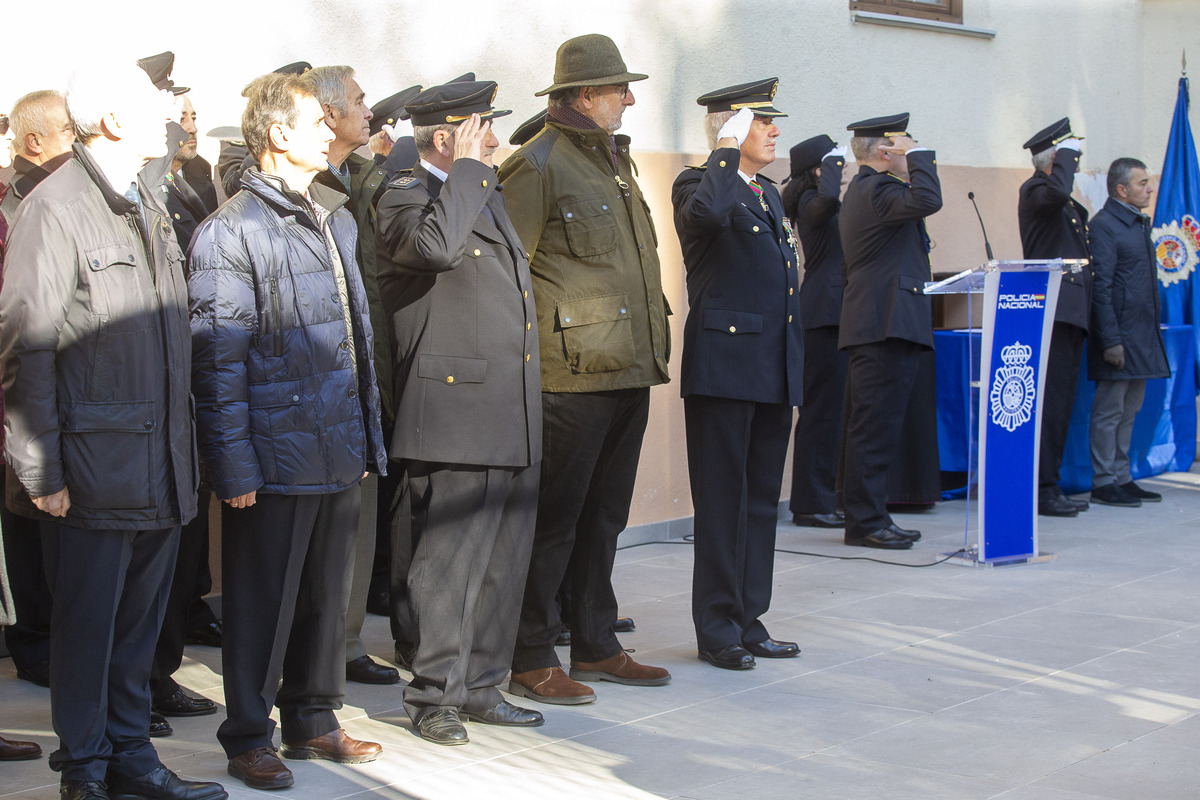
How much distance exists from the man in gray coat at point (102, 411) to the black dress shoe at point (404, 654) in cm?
147

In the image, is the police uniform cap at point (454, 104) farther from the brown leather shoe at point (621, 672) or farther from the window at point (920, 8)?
the window at point (920, 8)

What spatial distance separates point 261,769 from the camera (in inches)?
144

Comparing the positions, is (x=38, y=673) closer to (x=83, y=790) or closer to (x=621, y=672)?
(x=83, y=790)

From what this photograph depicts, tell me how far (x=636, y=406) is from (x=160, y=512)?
177 centimetres

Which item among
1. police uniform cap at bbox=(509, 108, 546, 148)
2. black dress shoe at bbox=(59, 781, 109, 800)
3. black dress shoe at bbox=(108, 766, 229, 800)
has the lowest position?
black dress shoe at bbox=(108, 766, 229, 800)

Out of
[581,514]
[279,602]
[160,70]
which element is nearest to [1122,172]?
[581,514]

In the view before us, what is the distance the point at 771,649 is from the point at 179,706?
2.05 metres

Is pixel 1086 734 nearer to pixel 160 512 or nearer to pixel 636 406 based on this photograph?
pixel 636 406

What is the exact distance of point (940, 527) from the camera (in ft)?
25.9

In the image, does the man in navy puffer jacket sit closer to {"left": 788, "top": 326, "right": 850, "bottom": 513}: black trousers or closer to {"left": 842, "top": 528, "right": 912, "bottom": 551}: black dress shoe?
{"left": 842, "top": 528, "right": 912, "bottom": 551}: black dress shoe

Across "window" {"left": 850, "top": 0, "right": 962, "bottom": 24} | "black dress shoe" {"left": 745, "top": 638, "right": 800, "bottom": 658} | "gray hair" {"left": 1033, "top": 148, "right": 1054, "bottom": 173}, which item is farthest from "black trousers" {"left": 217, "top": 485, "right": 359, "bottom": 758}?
"window" {"left": 850, "top": 0, "right": 962, "bottom": 24}

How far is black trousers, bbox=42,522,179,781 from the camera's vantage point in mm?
3350

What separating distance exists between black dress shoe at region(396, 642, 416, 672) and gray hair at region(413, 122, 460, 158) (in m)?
1.77

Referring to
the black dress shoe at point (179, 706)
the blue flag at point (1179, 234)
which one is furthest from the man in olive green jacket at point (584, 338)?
the blue flag at point (1179, 234)
